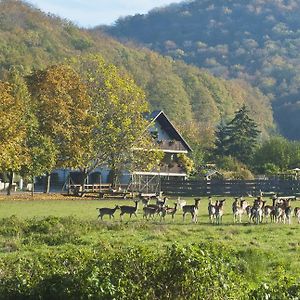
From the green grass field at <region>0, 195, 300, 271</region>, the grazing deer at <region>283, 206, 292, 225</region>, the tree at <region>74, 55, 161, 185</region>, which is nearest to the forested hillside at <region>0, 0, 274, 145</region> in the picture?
the tree at <region>74, 55, 161, 185</region>

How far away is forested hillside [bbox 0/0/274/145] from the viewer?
120400 mm

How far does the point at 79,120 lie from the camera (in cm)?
5116

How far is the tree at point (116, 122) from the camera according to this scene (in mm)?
52281

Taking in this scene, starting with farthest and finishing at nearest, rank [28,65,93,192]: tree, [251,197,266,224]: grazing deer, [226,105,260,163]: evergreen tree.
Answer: [226,105,260,163]: evergreen tree → [28,65,93,192]: tree → [251,197,266,224]: grazing deer

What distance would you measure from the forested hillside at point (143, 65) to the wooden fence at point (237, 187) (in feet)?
168

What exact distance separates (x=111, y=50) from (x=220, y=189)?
3627 inches

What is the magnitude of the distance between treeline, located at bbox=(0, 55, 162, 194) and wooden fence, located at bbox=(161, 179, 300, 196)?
4218 mm

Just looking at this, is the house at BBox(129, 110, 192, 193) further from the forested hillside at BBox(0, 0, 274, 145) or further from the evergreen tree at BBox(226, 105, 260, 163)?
the forested hillside at BBox(0, 0, 274, 145)

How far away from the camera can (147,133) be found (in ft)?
181

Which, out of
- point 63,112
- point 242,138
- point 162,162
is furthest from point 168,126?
point 63,112

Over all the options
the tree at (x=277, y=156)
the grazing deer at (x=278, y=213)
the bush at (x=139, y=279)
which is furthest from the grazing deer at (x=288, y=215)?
the tree at (x=277, y=156)

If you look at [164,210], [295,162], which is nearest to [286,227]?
[164,210]

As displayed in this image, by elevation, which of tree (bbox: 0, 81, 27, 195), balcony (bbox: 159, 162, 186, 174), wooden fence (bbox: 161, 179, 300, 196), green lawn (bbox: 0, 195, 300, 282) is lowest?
green lawn (bbox: 0, 195, 300, 282)

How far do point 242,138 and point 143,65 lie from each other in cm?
6006
